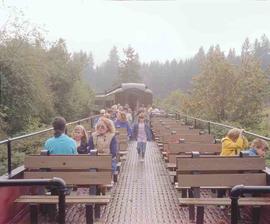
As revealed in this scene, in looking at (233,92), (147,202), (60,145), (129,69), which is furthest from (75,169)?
(129,69)

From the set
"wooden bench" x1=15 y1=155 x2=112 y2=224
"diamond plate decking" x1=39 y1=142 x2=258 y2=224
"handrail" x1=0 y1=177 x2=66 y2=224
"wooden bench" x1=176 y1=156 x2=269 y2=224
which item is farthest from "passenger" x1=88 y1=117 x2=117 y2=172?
"handrail" x1=0 y1=177 x2=66 y2=224

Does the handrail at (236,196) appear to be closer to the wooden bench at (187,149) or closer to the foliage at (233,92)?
the wooden bench at (187,149)

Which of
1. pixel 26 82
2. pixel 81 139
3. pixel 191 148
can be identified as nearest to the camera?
pixel 191 148

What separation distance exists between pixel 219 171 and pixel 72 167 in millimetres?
1993

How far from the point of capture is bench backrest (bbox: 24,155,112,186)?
6.20 m

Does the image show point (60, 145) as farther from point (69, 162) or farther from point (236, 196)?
point (236, 196)

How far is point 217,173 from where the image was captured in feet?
20.6

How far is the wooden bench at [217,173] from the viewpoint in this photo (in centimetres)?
609

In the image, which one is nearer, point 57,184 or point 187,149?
point 57,184

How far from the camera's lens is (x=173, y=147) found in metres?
9.09

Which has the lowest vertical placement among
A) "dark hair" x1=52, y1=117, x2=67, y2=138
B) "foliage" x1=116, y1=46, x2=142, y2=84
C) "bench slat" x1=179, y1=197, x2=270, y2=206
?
"bench slat" x1=179, y1=197, x2=270, y2=206

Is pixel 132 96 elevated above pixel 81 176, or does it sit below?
above

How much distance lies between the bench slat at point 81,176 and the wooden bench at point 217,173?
3.14 feet

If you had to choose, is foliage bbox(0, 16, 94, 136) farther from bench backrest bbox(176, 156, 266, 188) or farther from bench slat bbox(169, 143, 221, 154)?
Answer: bench backrest bbox(176, 156, 266, 188)
